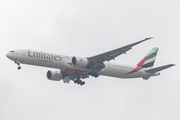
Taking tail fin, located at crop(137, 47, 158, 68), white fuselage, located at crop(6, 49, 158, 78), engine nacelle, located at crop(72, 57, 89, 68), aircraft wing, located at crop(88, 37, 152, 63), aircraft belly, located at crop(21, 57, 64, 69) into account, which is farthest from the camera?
tail fin, located at crop(137, 47, 158, 68)

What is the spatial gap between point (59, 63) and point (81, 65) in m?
3.29

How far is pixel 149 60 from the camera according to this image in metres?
64.5

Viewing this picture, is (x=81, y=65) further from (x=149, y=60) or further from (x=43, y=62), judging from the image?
(x=149, y=60)

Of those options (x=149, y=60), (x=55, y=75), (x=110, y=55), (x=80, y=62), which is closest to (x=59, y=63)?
(x=80, y=62)

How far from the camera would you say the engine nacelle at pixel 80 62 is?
2136 inches

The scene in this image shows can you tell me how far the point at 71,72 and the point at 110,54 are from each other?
275 inches

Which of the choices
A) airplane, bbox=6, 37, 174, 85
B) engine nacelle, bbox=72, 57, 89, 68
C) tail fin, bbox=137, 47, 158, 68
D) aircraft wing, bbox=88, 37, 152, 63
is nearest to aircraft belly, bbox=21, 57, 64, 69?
airplane, bbox=6, 37, 174, 85

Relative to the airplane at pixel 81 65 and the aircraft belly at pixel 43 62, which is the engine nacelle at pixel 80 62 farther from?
the aircraft belly at pixel 43 62

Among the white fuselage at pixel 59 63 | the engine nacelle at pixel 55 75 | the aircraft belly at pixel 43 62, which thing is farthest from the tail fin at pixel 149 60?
the aircraft belly at pixel 43 62

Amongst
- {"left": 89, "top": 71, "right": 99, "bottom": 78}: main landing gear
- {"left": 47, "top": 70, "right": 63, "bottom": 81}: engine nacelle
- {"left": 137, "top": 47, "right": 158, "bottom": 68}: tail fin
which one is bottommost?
{"left": 89, "top": 71, "right": 99, "bottom": 78}: main landing gear

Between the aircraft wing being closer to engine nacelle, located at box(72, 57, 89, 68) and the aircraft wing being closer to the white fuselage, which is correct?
engine nacelle, located at box(72, 57, 89, 68)

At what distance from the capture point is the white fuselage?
5331 centimetres

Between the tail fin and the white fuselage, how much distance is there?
3908 mm

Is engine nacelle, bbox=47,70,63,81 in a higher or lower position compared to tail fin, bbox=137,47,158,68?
lower
